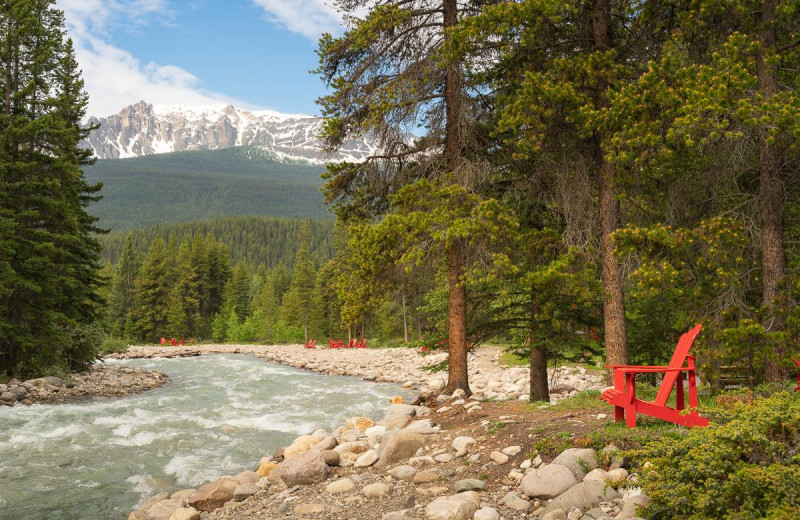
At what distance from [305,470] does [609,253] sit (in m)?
5.67

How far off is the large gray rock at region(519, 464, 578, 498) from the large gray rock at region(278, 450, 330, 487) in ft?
9.92

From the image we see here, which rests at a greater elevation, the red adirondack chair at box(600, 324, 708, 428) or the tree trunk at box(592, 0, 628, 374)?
the tree trunk at box(592, 0, 628, 374)

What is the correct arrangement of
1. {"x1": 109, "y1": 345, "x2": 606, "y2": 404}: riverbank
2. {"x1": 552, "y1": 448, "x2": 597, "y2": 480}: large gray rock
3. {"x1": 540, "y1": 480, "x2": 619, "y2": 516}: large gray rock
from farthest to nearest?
{"x1": 109, "y1": 345, "x2": 606, "y2": 404}: riverbank, {"x1": 552, "y1": 448, "x2": 597, "y2": 480}: large gray rock, {"x1": 540, "y1": 480, "x2": 619, "y2": 516}: large gray rock

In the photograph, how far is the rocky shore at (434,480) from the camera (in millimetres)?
5105

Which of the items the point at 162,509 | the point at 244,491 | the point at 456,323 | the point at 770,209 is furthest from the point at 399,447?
the point at 770,209

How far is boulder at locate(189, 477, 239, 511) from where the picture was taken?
7.30 meters

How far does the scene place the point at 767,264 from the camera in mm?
7605

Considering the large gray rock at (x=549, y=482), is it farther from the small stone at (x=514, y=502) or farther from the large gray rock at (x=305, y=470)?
the large gray rock at (x=305, y=470)

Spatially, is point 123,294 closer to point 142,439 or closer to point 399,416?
point 142,439

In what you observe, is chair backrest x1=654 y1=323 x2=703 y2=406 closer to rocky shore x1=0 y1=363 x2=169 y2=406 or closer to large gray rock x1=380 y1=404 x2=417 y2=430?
large gray rock x1=380 y1=404 x2=417 y2=430

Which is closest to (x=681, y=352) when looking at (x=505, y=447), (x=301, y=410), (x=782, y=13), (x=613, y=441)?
(x=613, y=441)

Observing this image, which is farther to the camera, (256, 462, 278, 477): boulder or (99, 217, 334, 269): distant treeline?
(99, 217, 334, 269): distant treeline

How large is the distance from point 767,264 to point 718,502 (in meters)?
5.04

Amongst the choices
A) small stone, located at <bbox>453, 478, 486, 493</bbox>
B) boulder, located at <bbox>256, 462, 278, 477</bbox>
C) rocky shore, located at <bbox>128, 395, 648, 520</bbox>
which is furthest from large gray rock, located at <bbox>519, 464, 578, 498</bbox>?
boulder, located at <bbox>256, 462, 278, 477</bbox>
